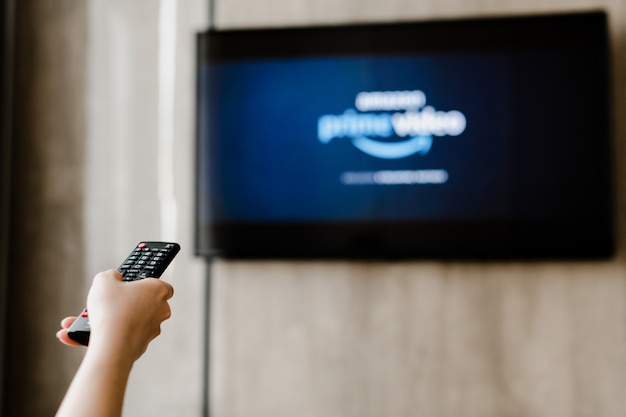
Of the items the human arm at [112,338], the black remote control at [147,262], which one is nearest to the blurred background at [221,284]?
the black remote control at [147,262]

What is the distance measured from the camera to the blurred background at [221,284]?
1815mm

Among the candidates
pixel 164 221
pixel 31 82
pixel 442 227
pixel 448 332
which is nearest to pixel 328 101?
pixel 442 227

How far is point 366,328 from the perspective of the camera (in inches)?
74.5

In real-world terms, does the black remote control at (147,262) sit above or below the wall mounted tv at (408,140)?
below

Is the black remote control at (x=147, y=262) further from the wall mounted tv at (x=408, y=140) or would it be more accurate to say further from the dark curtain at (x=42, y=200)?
the dark curtain at (x=42, y=200)

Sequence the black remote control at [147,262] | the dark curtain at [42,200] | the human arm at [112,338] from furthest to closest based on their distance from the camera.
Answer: the dark curtain at [42,200]
the black remote control at [147,262]
the human arm at [112,338]

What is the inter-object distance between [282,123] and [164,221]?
0.57m

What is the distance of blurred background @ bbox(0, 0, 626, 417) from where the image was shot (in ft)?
5.96

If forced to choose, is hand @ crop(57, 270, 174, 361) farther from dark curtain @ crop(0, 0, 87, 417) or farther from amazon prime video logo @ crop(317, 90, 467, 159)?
dark curtain @ crop(0, 0, 87, 417)

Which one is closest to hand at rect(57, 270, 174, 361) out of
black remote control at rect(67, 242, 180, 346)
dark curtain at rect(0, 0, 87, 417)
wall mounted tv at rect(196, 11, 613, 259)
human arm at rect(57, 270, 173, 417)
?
human arm at rect(57, 270, 173, 417)

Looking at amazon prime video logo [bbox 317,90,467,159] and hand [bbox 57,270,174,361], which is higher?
amazon prime video logo [bbox 317,90,467,159]

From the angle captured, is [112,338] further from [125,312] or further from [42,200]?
[42,200]

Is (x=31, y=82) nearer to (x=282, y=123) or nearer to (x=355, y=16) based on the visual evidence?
(x=282, y=123)

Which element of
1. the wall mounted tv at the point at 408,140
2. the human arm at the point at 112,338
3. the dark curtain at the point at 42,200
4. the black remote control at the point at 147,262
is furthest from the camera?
the dark curtain at the point at 42,200
